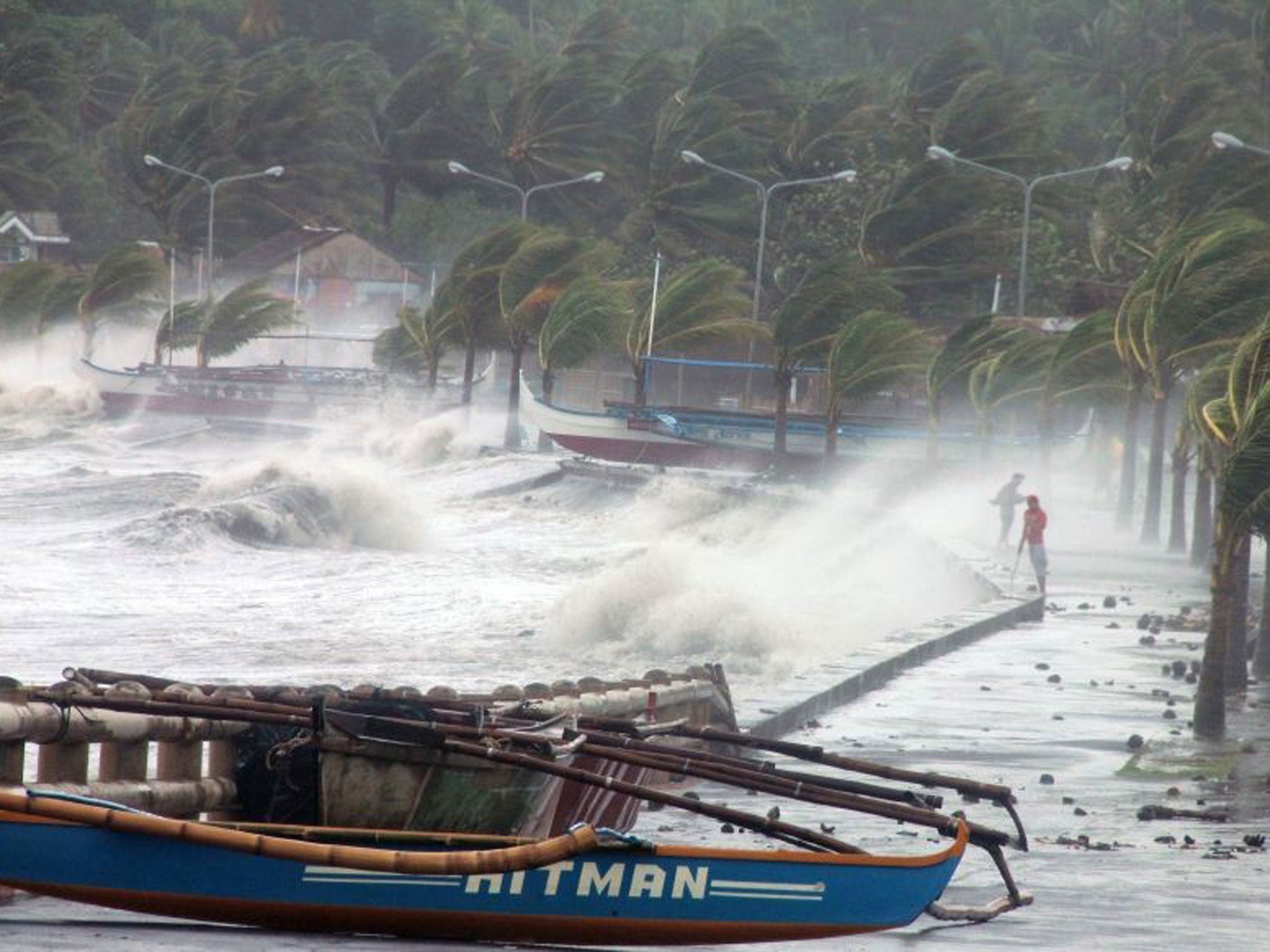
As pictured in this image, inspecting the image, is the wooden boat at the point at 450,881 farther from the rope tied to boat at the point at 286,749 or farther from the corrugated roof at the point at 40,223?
the corrugated roof at the point at 40,223

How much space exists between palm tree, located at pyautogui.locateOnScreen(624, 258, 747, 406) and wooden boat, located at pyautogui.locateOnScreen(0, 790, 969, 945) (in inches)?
1882

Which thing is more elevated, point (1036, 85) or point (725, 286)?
point (1036, 85)

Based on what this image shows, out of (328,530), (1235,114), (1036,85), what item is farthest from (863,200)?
(328,530)

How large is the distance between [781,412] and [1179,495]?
1699cm

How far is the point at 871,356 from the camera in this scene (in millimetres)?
51531

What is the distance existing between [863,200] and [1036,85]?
117 feet

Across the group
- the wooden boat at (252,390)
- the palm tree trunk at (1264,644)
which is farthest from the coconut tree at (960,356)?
the palm tree trunk at (1264,644)

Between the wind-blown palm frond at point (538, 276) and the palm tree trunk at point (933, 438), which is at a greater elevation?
the wind-blown palm frond at point (538, 276)

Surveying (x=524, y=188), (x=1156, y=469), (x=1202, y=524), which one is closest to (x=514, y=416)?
(x=1156, y=469)

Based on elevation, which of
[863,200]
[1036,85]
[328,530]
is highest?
[1036,85]

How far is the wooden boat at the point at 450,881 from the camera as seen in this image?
908 cm

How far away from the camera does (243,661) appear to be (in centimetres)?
2630

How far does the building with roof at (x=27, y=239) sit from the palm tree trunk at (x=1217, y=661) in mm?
106547

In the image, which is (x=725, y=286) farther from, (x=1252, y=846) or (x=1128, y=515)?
(x=1252, y=846)
